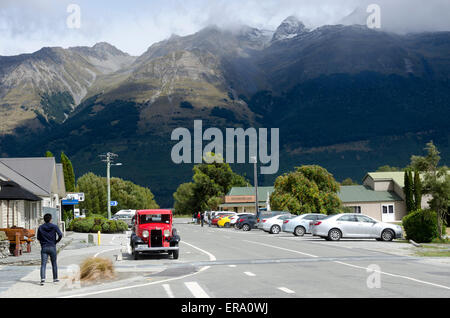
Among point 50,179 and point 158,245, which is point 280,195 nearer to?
point 50,179

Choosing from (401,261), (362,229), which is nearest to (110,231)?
(362,229)

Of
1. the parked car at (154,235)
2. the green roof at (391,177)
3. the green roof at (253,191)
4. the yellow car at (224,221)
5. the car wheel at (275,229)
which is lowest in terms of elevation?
the yellow car at (224,221)

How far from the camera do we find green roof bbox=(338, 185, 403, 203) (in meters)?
82.2

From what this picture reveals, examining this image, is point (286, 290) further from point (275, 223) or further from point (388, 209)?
point (388, 209)

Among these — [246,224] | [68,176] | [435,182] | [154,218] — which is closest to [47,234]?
[154,218]

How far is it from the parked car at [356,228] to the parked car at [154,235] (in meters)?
12.7

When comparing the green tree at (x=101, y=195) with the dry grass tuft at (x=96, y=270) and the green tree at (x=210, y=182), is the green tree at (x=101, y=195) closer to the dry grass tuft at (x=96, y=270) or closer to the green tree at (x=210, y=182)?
the green tree at (x=210, y=182)

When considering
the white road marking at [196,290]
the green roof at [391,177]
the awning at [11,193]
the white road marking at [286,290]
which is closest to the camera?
the white road marking at [196,290]

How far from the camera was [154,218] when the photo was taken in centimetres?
2305

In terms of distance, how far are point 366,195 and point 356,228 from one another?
5300 cm

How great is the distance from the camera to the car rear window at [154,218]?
74.9 feet

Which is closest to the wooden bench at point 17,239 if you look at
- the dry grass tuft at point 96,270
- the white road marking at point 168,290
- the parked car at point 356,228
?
the dry grass tuft at point 96,270

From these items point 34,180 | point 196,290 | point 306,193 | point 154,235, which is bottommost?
point 196,290
